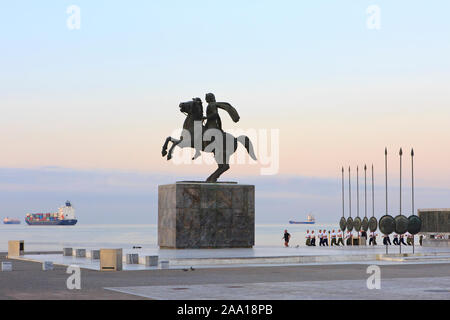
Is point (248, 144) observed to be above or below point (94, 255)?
above

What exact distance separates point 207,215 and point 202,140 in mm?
3859


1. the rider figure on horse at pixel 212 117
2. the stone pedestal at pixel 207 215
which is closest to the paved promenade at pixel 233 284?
the stone pedestal at pixel 207 215

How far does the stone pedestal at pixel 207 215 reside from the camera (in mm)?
40250

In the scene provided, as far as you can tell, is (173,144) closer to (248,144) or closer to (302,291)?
(248,144)

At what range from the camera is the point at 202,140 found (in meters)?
40.9

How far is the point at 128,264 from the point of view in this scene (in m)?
32.7

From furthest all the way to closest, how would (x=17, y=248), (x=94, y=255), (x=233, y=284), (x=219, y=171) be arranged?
(x=17, y=248) → (x=219, y=171) → (x=94, y=255) → (x=233, y=284)

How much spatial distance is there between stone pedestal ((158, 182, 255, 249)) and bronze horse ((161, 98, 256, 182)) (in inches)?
52.6

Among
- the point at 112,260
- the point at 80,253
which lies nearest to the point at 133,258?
the point at 112,260

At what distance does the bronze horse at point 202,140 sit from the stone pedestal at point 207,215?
134cm

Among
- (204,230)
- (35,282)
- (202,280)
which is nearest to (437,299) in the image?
(202,280)
